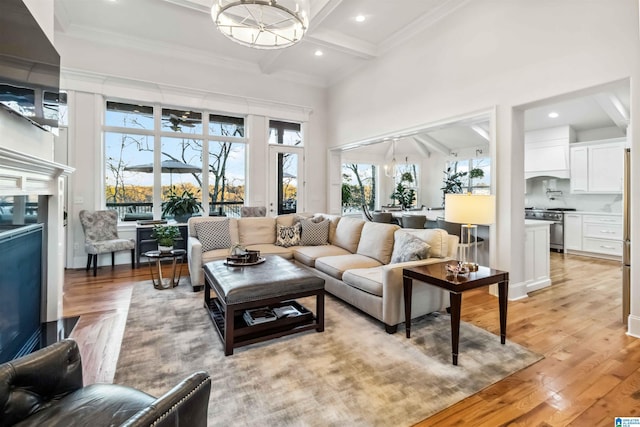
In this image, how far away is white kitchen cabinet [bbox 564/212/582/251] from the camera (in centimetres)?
639

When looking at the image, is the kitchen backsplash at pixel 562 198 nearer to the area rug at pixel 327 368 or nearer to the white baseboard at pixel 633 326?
the white baseboard at pixel 633 326

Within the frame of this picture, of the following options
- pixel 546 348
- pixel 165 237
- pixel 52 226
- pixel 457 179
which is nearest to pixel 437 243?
pixel 546 348

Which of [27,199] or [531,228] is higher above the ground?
[27,199]

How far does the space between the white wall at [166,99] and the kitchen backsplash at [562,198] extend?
5.06m

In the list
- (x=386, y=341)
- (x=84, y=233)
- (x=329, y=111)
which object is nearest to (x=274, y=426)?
(x=386, y=341)

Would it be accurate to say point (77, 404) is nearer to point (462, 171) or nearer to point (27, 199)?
point (27, 199)

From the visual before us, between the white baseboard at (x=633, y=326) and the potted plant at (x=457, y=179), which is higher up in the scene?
the potted plant at (x=457, y=179)

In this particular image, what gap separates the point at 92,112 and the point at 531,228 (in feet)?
23.3

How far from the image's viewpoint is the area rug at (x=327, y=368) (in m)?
1.84

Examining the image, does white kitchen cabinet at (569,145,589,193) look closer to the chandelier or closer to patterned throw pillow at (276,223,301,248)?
patterned throw pillow at (276,223,301,248)

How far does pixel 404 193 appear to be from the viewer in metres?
9.52

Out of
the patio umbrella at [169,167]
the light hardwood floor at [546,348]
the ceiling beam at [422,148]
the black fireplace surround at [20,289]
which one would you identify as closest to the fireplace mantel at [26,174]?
the black fireplace surround at [20,289]

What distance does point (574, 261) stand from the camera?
5.86m

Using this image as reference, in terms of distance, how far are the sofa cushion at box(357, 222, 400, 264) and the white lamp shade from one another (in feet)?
3.92
